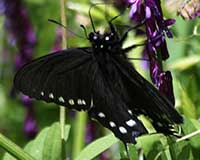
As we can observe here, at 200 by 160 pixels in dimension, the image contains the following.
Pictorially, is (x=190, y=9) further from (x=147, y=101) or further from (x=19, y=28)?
(x=19, y=28)

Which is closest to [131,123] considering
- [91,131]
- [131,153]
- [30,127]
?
[131,153]

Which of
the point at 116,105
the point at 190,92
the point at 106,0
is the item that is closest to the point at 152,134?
the point at 116,105

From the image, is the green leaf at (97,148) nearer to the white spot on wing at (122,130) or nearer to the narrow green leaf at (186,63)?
the white spot on wing at (122,130)

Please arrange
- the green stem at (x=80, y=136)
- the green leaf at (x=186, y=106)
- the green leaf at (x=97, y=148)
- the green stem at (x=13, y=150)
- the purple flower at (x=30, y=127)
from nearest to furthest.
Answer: the green stem at (x=13, y=150) → the green leaf at (x=97, y=148) → the green leaf at (x=186, y=106) → the green stem at (x=80, y=136) → the purple flower at (x=30, y=127)

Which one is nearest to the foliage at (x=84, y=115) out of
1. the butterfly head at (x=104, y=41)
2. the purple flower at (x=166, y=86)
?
the purple flower at (x=166, y=86)

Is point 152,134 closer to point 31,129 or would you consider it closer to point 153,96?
point 153,96

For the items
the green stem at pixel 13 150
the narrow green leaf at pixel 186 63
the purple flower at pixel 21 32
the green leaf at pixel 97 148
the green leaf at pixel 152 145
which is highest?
the purple flower at pixel 21 32
